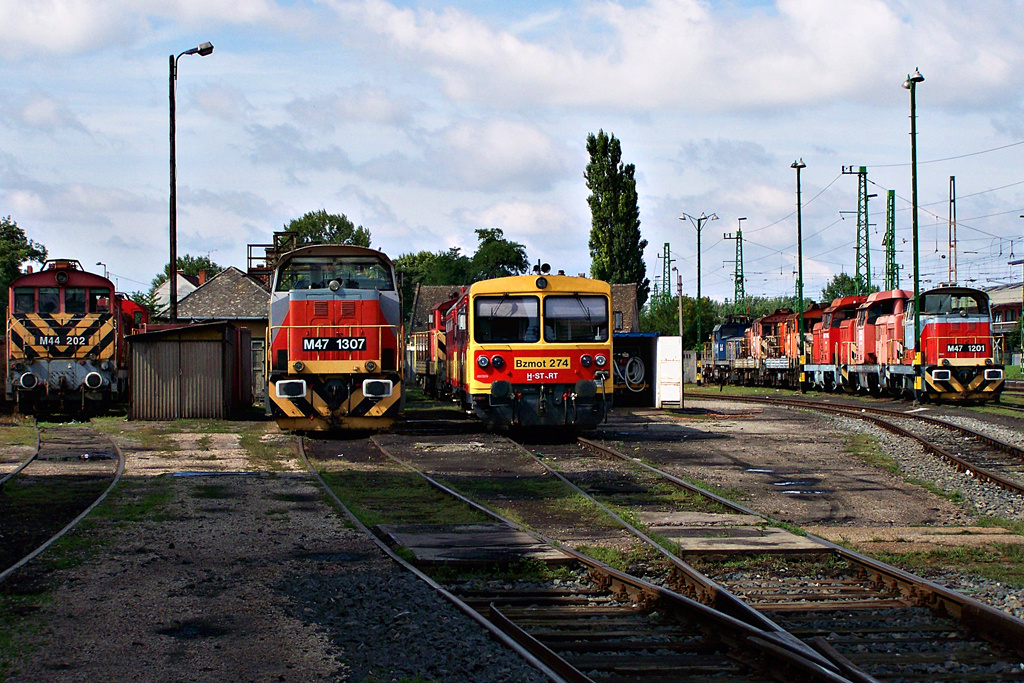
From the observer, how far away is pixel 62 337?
23125 mm

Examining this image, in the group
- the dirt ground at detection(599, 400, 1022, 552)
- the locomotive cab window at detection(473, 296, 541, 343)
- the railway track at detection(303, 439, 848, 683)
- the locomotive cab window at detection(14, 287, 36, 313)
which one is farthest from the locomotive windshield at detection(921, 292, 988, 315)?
the railway track at detection(303, 439, 848, 683)

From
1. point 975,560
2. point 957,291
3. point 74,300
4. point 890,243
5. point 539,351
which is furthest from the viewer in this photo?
point 890,243

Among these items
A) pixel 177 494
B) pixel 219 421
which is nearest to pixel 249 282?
pixel 219 421

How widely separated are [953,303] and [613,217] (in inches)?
1454

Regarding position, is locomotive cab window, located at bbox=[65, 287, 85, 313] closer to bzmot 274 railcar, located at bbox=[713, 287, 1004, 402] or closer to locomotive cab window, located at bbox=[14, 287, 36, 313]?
locomotive cab window, located at bbox=[14, 287, 36, 313]

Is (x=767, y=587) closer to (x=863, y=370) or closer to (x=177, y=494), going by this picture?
(x=177, y=494)

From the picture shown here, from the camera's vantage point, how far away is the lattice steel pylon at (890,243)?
55219 millimetres

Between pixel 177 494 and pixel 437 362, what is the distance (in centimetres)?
1858

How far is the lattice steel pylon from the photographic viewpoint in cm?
5522

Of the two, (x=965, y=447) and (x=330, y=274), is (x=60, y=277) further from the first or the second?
(x=965, y=447)

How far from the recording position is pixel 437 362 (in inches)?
1172

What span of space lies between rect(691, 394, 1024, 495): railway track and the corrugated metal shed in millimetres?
14569

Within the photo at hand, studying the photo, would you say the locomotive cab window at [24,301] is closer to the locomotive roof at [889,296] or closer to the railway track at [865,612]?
the railway track at [865,612]

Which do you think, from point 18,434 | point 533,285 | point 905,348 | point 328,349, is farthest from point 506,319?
point 905,348
